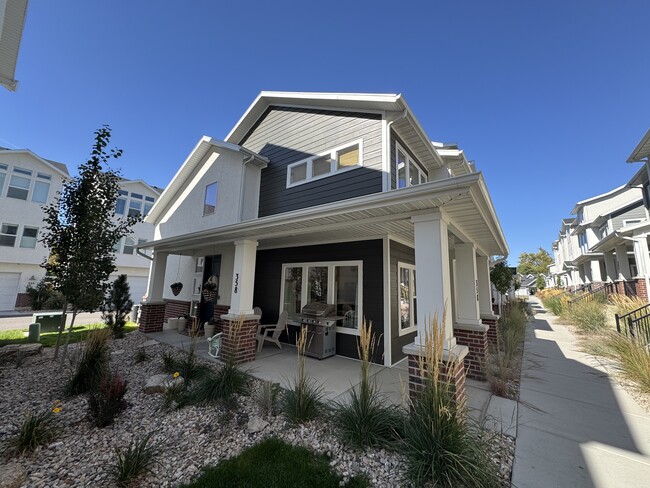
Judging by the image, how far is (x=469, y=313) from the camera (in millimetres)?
6285

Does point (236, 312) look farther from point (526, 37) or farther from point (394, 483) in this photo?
point (526, 37)

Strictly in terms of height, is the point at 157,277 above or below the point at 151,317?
above

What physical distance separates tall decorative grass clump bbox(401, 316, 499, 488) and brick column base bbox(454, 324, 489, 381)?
3.23 meters

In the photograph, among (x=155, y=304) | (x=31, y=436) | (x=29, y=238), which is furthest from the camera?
(x=29, y=238)

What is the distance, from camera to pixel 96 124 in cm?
640

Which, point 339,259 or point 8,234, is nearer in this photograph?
point 339,259

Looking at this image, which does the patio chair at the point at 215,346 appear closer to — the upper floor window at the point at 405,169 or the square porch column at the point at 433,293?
the square porch column at the point at 433,293

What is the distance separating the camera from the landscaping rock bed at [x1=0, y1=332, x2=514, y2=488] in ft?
9.55

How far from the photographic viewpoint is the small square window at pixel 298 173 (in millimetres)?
8227

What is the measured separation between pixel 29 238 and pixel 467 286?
25.9 m

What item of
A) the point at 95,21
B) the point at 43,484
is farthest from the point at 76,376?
the point at 95,21

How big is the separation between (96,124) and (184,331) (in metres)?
7.08

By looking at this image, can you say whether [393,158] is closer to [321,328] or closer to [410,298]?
[410,298]

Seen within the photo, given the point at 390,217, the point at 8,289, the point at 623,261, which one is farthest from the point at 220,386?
the point at 8,289
